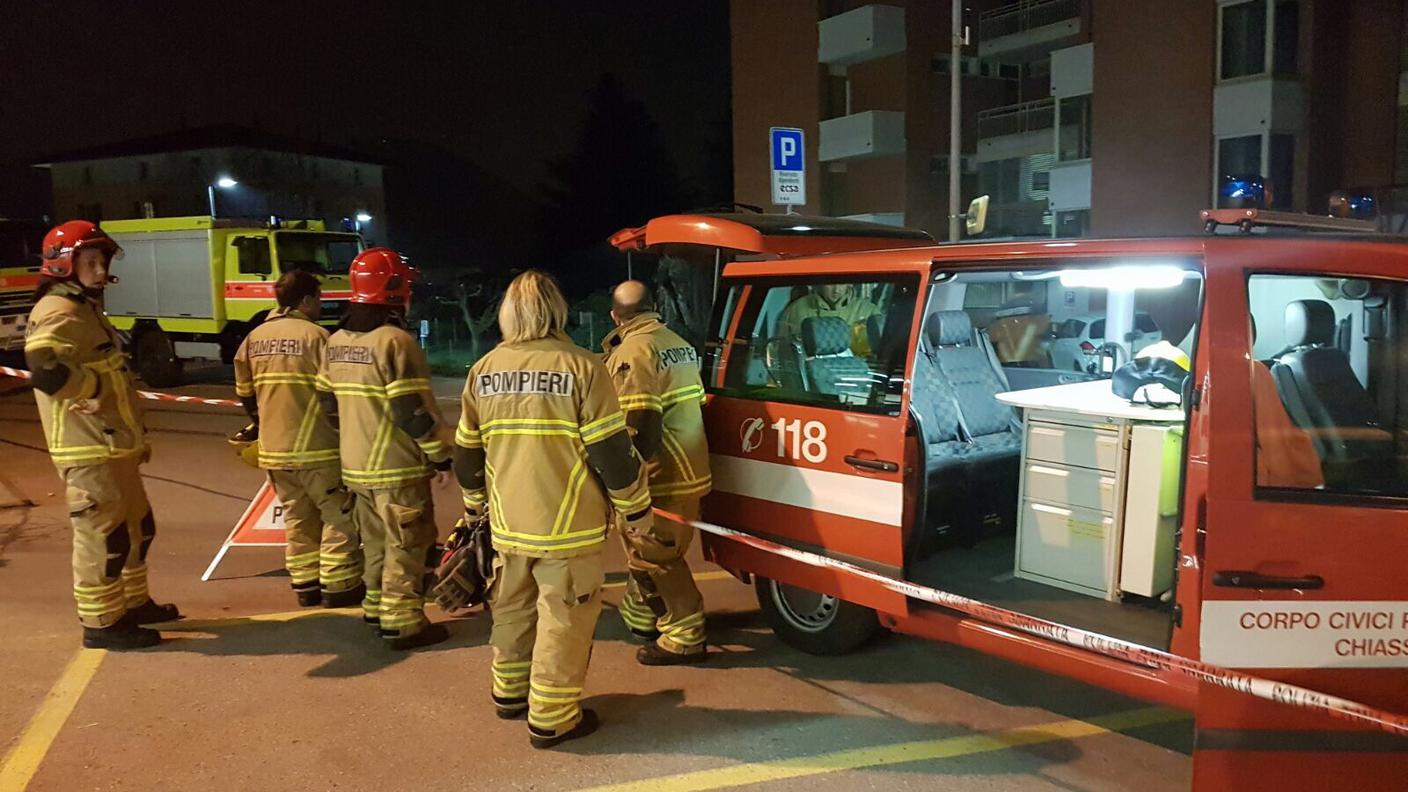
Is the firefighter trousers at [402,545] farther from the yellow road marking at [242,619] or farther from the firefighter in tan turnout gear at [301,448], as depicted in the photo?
the yellow road marking at [242,619]

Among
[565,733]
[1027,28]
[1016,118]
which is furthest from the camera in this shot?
[1027,28]

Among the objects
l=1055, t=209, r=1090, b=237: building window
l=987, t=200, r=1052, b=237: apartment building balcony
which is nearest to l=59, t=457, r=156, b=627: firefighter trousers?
l=1055, t=209, r=1090, b=237: building window

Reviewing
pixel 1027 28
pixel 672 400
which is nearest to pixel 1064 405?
pixel 672 400

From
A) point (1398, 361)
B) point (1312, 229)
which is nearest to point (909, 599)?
point (1398, 361)

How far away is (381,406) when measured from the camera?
198 inches

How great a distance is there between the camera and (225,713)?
4.39 m

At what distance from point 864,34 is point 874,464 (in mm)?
26281

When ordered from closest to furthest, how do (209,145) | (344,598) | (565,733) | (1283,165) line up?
(565,733) < (344,598) < (1283,165) < (209,145)

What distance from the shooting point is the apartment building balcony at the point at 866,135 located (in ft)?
92.1

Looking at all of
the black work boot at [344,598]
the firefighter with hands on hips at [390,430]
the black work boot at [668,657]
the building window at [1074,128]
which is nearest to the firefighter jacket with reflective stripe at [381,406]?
the firefighter with hands on hips at [390,430]

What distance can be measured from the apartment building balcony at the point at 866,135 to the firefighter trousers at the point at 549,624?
2581cm

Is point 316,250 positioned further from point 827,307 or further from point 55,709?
point 827,307

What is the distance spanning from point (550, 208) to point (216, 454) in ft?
149

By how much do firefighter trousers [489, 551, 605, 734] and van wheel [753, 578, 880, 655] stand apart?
1.21 meters
